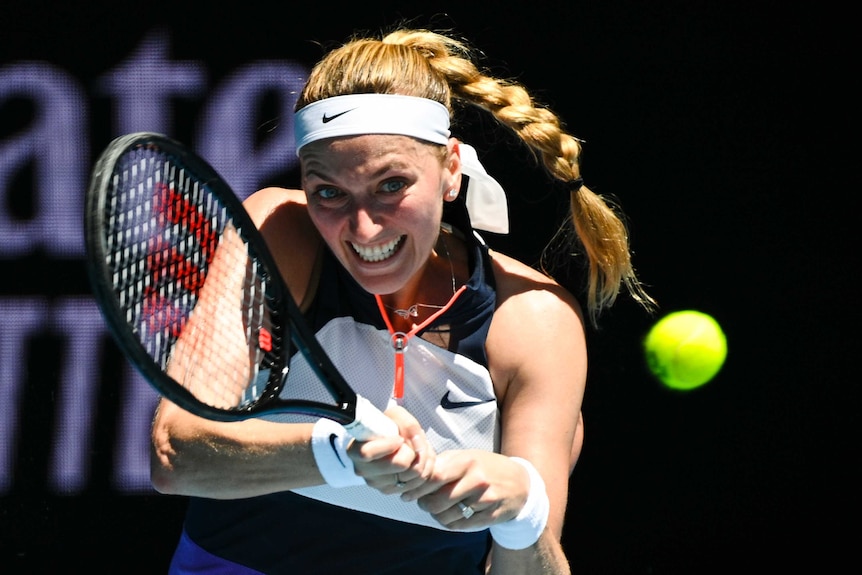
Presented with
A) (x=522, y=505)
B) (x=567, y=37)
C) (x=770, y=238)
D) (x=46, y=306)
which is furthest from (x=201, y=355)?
(x=770, y=238)

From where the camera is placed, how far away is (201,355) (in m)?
1.83

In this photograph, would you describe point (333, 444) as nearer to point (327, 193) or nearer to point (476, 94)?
point (327, 193)

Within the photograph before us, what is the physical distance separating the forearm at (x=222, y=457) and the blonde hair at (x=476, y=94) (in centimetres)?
55

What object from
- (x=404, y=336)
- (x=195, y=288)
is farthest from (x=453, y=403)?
(x=195, y=288)

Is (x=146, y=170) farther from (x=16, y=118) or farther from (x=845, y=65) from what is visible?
(x=845, y=65)

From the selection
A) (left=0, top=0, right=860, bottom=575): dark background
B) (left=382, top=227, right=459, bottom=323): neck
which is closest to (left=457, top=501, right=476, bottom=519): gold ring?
(left=382, top=227, right=459, bottom=323): neck

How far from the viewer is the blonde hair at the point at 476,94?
2127mm

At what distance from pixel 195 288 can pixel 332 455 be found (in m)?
0.35

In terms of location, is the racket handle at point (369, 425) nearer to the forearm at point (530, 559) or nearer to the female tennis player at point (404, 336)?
the female tennis player at point (404, 336)

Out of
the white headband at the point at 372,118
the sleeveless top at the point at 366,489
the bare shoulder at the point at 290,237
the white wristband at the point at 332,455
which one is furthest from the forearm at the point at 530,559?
the white headband at the point at 372,118

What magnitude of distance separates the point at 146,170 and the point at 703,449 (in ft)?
5.46

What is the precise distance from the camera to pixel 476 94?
90.7 inches

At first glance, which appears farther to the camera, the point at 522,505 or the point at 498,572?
the point at 498,572

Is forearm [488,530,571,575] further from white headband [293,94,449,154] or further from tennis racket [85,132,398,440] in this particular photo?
white headband [293,94,449,154]
